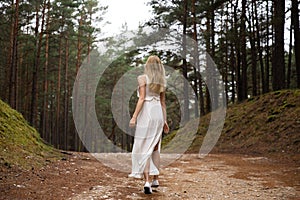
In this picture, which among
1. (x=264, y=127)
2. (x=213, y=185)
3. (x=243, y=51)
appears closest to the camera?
(x=213, y=185)

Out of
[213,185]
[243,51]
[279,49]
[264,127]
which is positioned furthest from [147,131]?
[243,51]

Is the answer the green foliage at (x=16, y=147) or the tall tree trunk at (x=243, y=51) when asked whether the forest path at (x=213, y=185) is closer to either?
the green foliage at (x=16, y=147)

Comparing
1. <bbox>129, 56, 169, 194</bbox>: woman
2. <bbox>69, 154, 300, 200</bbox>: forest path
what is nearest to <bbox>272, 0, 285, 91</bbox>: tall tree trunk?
<bbox>69, 154, 300, 200</bbox>: forest path

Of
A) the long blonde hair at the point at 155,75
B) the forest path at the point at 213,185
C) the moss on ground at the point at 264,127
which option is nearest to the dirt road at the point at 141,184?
the forest path at the point at 213,185

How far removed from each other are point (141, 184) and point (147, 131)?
1105 mm

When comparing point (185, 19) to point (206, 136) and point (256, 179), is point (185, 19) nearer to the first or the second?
point (206, 136)

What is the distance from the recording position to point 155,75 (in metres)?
4.54

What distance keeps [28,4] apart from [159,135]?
19.2 meters

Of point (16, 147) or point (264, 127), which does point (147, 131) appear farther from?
point (264, 127)

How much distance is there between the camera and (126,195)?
13.6 feet

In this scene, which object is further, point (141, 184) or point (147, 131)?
point (141, 184)

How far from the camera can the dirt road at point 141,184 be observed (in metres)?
4.00

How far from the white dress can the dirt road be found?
41 cm

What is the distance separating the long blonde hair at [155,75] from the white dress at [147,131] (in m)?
0.07
